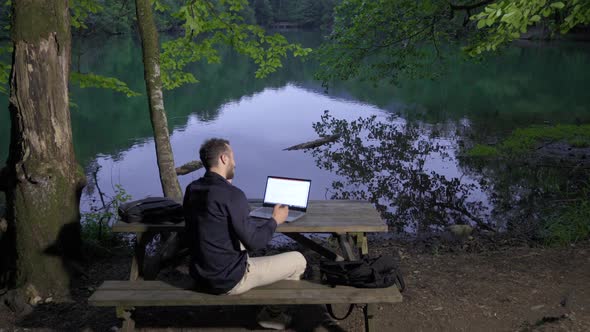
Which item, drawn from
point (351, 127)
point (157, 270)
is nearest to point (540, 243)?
point (157, 270)

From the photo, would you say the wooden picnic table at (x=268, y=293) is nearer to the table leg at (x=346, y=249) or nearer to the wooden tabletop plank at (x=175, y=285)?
the wooden tabletop plank at (x=175, y=285)

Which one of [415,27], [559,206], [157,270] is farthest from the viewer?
[415,27]

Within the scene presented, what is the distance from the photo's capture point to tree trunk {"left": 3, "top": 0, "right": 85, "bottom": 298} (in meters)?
4.81

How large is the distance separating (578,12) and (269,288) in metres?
5.04

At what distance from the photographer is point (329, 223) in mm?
4484

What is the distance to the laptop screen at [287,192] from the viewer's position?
4.73m

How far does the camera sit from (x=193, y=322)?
4.67 meters

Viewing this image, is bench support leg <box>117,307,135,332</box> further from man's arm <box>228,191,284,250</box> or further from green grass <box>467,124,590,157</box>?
A: green grass <box>467,124,590,157</box>

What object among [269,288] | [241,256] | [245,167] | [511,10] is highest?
[511,10]

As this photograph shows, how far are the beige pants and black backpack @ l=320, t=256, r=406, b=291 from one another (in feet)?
0.72

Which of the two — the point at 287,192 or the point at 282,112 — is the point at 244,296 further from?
the point at 282,112

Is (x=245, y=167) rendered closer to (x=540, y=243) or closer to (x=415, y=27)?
(x=415, y=27)

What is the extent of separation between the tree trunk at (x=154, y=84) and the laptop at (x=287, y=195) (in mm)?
2774

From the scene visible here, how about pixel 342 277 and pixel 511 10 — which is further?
pixel 511 10
